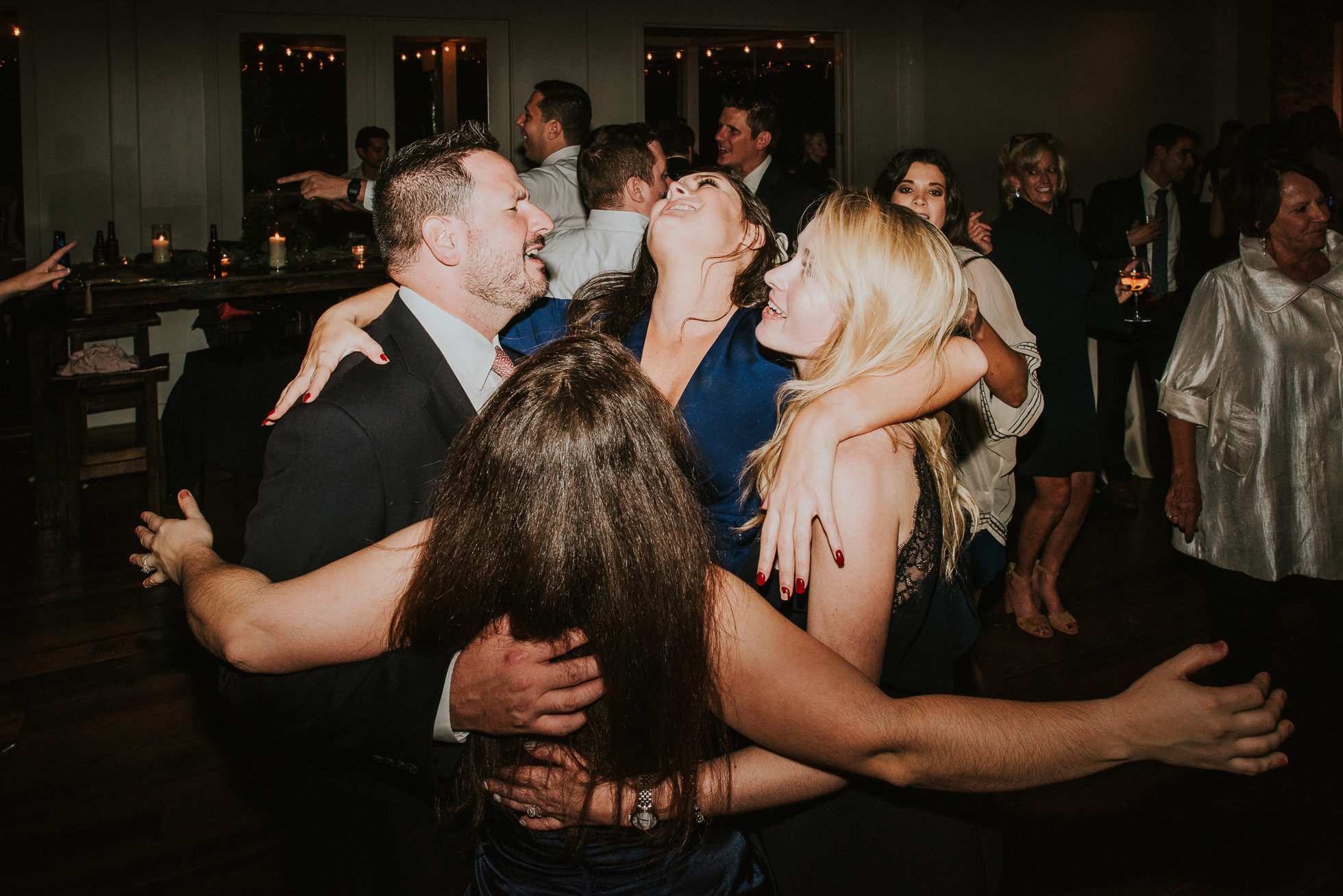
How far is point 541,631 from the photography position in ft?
3.49

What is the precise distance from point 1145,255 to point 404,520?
184 inches

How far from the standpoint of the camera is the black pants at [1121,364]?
16.1 feet

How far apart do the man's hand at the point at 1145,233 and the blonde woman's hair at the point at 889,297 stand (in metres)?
3.75

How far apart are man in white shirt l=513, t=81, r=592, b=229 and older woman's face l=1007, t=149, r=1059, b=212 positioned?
1.85 m

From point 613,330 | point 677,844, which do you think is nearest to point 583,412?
point 677,844

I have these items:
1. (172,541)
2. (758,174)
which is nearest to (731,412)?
(172,541)

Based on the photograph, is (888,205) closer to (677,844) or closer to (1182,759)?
(1182,759)

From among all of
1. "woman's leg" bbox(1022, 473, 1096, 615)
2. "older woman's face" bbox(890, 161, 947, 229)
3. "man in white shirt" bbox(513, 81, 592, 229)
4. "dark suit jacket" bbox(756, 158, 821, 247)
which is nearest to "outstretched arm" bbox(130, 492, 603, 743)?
"older woman's face" bbox(890, 161, 947, 229)

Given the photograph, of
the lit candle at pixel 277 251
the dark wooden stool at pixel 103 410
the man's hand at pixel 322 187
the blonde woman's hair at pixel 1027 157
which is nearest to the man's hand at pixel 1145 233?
the blonde woman's hair at pixel 1027 157

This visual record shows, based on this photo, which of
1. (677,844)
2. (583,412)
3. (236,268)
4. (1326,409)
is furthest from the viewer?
(236,268)

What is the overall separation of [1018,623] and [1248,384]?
1440 mm

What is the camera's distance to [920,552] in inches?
52.7

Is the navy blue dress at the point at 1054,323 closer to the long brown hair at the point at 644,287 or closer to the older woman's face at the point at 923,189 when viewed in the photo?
the older woman's face at the point at 923,189

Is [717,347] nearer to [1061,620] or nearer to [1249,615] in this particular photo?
[1249,615]
